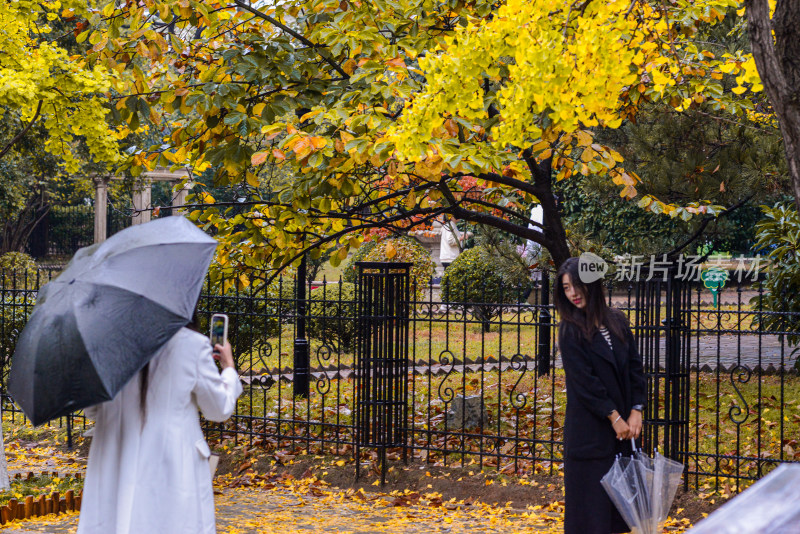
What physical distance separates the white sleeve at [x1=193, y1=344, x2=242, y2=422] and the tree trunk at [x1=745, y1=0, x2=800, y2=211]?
251 centimetres

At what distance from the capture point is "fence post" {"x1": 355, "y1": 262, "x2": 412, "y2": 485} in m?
6.89

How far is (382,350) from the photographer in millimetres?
6906

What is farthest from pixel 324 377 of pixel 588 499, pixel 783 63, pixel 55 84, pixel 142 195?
pixel 142 195

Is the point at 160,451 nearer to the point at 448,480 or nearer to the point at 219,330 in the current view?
the point at 219,330

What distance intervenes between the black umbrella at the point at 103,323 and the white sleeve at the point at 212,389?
0.23 meters

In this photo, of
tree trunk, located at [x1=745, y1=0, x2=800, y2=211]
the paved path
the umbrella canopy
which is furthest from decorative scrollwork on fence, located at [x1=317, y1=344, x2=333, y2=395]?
tree trunk, located at [x1=745, y1=0, x2=800, y2=211]

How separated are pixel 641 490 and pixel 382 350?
2.98m

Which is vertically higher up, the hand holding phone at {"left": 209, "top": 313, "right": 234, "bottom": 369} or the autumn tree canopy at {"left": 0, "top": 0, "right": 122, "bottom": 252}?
the autumn tree canopy at {"left": 0, "top": 0, "right": 122, "bottom": 252}

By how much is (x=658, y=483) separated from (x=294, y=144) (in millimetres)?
3133

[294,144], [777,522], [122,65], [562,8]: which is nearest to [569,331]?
[562,8]

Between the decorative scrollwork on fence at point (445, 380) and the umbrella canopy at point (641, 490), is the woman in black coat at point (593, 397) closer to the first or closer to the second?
the umbrella canopy at point (641, 490)

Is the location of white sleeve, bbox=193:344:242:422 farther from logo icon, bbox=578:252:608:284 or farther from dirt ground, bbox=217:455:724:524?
dirt ground, bbox=217:455:724:524

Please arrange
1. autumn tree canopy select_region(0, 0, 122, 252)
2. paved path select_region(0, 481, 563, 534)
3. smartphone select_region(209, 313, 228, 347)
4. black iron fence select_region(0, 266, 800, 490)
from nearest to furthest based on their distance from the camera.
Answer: smartphone select_region(209, 313, 228, 347) → paved path select_region(0, 481, 563, 534) → black iron fence select_region(0, 266, 800, 490) → autumn tree canopy select_region(0, 0, 122, 252)

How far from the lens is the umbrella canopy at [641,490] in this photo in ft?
13.9
